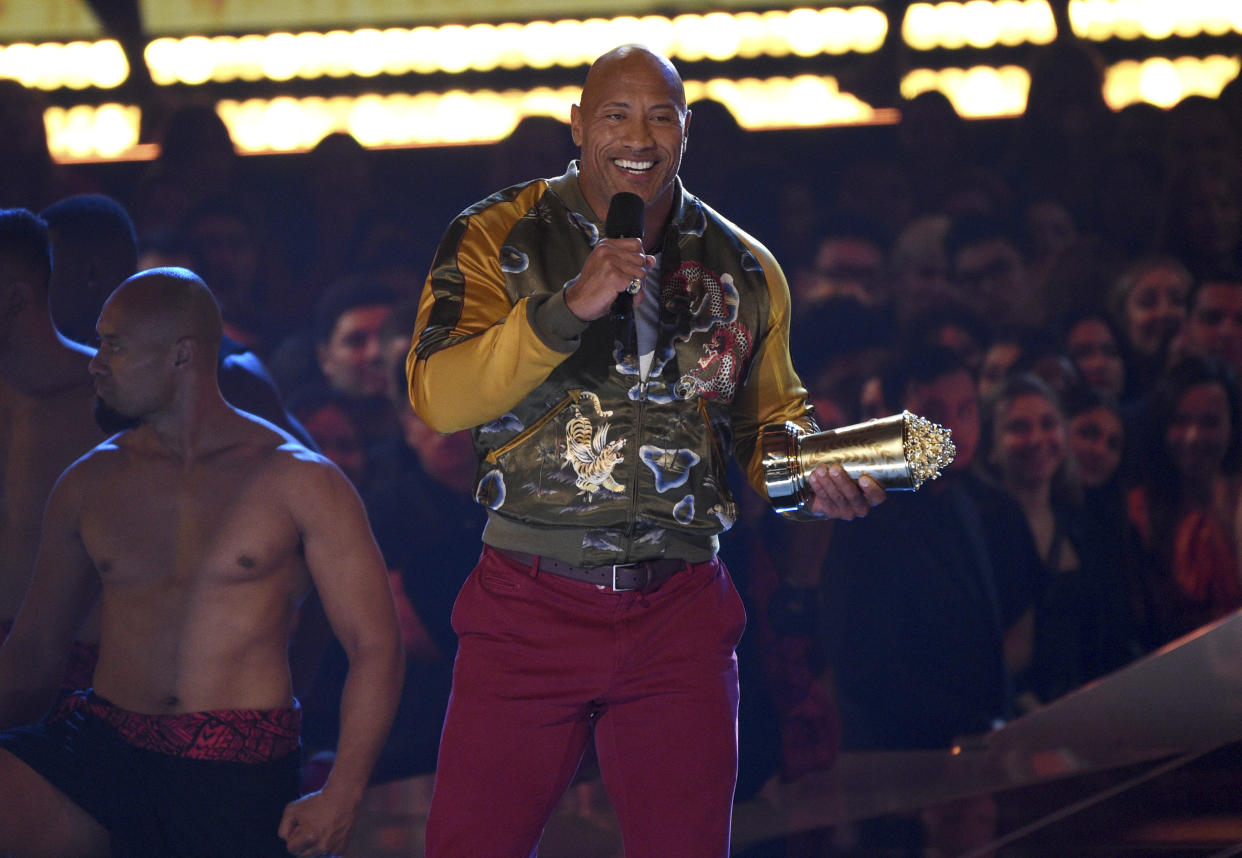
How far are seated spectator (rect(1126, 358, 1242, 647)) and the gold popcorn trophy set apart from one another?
239cm

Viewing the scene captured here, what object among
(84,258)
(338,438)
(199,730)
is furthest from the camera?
(338,438)

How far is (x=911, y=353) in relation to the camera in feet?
12.3

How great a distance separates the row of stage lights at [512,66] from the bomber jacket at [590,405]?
196 centimetres

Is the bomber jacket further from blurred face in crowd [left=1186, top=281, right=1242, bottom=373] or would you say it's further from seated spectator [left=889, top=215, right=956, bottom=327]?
blurred face in crowd [left=1186, top=281, right=1242, bottom=373]

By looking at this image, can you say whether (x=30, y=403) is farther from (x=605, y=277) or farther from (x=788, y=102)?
(x=605, y=277)

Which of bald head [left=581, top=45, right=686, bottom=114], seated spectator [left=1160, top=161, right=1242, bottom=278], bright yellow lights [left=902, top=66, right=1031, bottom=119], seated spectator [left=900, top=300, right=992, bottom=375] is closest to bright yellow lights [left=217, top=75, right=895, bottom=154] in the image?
bright yellow lights [left=902, top=66, right=1031, bottom=119]

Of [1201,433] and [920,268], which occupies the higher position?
[920,268]

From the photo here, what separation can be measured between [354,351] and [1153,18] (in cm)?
266

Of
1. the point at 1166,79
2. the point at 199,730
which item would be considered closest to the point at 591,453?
the point at 199,730

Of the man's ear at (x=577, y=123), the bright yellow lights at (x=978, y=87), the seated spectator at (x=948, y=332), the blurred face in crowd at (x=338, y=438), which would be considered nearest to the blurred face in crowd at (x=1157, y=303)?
the seated spectator at (x=948, y=332)

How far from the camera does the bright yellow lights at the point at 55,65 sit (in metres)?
3.69

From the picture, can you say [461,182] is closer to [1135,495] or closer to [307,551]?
[307,551]

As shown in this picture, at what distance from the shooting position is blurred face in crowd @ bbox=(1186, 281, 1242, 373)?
12.5ft

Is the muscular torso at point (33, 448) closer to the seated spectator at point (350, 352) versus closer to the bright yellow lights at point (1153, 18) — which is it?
the seated spectator at point (350, 352)
